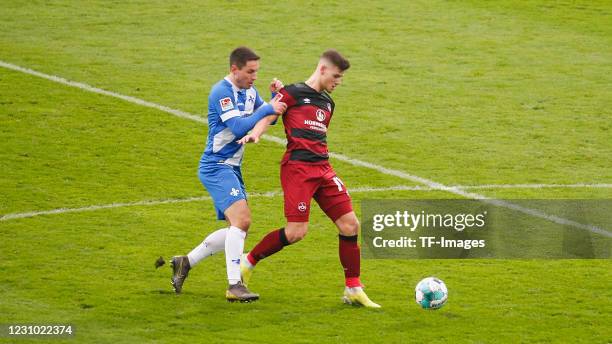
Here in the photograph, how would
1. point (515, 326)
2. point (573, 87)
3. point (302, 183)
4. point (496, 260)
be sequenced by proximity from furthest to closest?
point (573, 87), point (496, 260), point (302, 183), point (515, 326)

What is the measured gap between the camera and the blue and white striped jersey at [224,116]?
9.91 meters

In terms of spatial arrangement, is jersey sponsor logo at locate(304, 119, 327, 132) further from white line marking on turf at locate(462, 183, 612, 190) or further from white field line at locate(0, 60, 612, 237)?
white line marking on turf at locate(462, 183, 612, 190)

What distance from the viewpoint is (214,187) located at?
1008 cm

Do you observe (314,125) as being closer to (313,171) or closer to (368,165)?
(313,171)

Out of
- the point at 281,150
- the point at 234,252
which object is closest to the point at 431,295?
the point at 234,252

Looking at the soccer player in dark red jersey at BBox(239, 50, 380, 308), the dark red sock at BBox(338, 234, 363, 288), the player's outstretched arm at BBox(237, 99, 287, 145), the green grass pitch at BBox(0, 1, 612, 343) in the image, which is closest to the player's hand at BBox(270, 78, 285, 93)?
the soccer player in dark red jersey at BBox(239, 50, 380, 308)

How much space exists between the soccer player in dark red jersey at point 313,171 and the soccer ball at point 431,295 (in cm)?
50

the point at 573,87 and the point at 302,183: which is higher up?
the point at 573,87

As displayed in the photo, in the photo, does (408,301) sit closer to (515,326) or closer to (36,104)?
(515,326)

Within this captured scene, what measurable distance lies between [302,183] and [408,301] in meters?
1.37

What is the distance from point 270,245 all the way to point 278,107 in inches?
47.8

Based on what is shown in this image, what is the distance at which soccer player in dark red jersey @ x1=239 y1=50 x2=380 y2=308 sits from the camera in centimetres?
986

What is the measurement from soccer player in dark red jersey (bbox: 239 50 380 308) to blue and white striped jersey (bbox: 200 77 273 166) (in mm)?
405

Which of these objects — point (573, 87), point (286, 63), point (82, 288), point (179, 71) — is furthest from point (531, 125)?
point (82, 288)
